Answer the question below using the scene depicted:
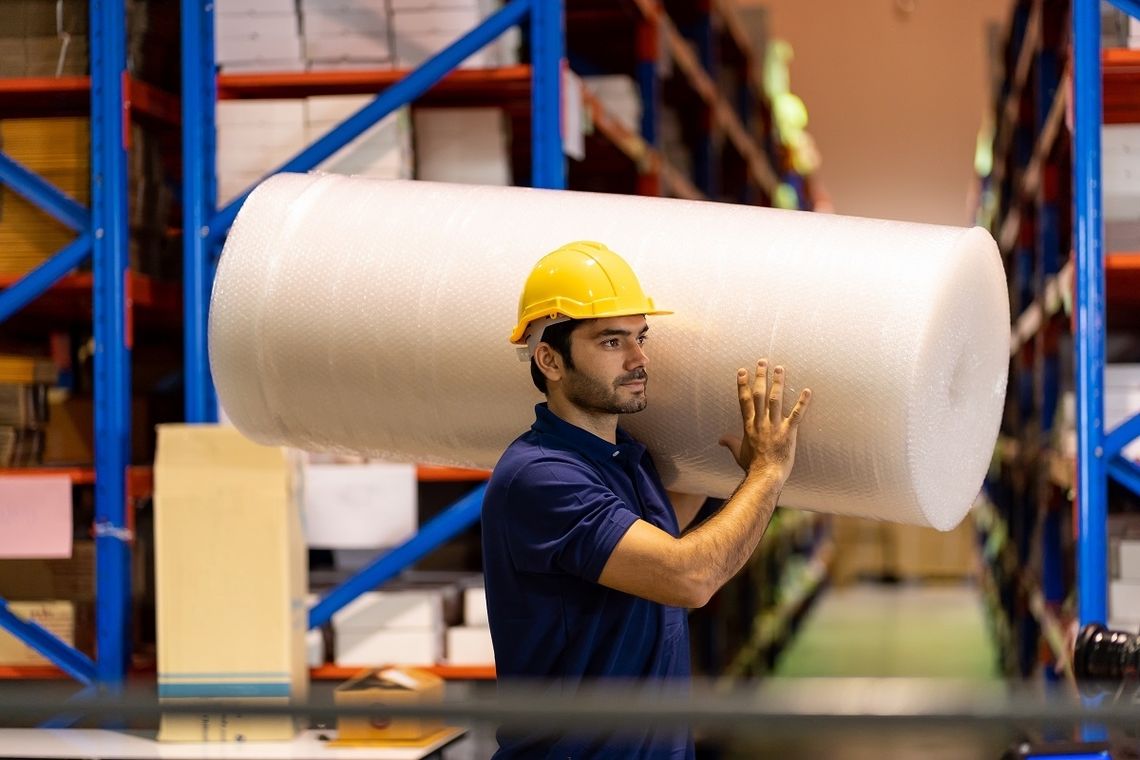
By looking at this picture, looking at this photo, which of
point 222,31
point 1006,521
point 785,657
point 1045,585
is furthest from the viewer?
point 785,657

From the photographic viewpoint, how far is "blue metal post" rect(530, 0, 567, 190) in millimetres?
4301

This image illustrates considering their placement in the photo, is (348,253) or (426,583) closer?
(348,253)

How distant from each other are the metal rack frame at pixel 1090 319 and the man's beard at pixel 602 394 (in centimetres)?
208

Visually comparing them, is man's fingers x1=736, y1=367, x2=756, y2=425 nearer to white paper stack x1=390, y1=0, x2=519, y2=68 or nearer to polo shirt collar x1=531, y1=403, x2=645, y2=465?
polo shirt collar x1=531, y1=403, x2=645, y2=465

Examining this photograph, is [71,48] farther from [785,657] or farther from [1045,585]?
[785,657]

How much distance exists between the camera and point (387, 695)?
380 centimetres

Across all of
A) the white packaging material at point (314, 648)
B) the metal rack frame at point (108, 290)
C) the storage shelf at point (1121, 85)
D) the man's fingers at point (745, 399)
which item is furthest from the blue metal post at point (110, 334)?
the storage shelf at point (1121, 85)

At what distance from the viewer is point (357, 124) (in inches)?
173

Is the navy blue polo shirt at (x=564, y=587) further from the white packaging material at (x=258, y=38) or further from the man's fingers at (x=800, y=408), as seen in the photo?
the white packaging material at (x=258, y=38)

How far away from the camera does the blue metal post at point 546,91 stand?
4.30 m

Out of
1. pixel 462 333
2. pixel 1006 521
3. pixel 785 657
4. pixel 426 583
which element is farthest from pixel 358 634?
pixel 785 657

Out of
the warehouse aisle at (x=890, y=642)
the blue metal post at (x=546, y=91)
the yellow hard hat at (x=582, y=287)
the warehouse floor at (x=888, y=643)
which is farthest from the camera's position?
the warehouse aisle at (x=890, y=642)

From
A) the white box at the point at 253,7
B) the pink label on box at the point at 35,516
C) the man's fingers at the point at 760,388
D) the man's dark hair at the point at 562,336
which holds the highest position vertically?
the white box at the point at 253,7

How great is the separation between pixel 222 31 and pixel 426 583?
1.86m
